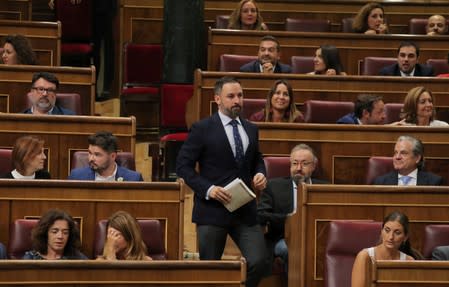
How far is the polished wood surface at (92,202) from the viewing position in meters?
5.09

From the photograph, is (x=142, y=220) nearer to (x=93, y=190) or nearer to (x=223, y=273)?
(x=93, y=190)

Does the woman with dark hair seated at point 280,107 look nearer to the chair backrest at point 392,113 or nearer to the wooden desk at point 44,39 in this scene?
the chair backrest at point 392,113

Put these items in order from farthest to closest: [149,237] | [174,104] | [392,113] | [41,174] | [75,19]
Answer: [75,19] < [174,104] < [392,113] < [41,174] < [149,237]

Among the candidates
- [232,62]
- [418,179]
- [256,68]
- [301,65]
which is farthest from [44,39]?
[418,179]

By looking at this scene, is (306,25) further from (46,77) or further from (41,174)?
(41,174)

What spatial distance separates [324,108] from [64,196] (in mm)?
1910

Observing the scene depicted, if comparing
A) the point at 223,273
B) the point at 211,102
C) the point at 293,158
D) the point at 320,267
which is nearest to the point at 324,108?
the point at 211,102

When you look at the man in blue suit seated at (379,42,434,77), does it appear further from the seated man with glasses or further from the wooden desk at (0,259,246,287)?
the wooden desk at (0,259,246,287)

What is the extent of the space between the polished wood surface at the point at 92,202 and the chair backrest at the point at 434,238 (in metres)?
0.97

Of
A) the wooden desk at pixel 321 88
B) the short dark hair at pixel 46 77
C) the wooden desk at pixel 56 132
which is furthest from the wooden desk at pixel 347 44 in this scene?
the wooden desk at pixel 56 132

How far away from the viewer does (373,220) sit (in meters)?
5.34

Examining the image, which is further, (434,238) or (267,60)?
(267,60)

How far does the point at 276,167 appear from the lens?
5.80m

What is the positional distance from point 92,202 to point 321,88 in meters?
2.15
